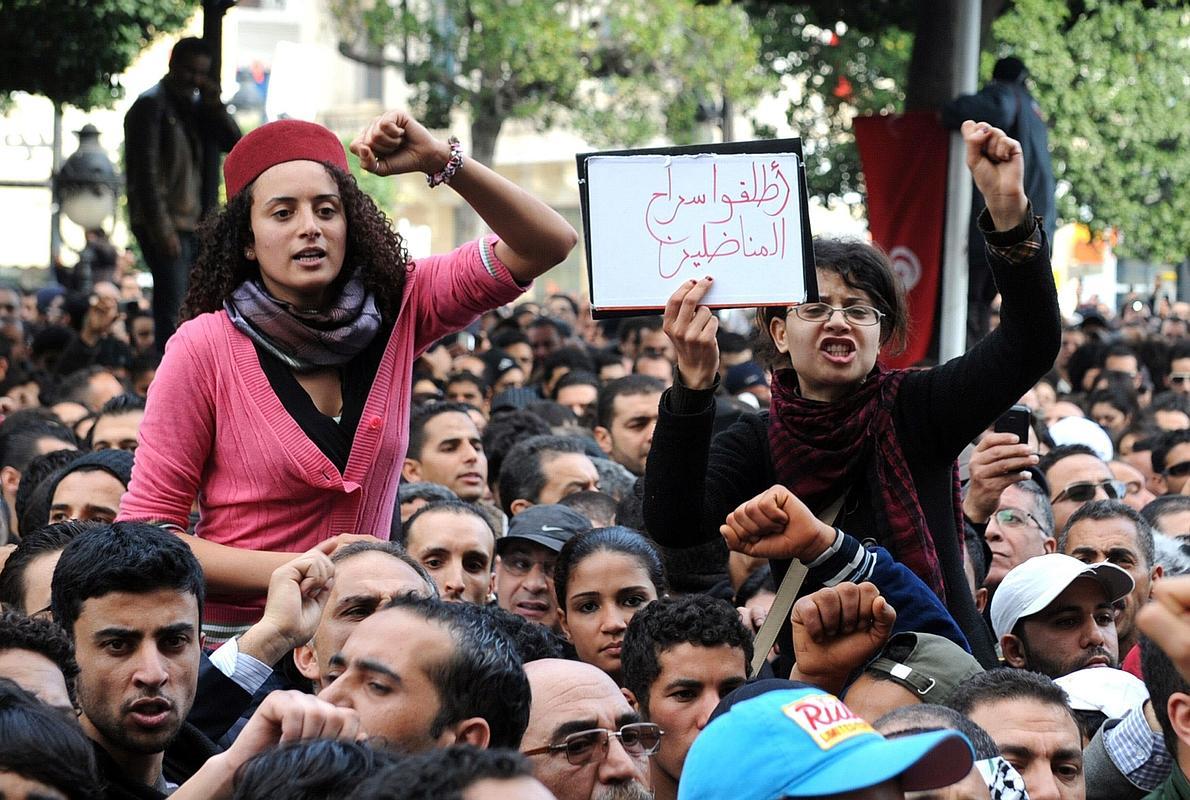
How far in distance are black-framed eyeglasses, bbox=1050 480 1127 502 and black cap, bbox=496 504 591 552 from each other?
229 centimetres

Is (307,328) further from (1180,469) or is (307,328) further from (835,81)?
(835,81)

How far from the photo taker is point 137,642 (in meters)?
3.88

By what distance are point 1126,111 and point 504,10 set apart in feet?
29.7

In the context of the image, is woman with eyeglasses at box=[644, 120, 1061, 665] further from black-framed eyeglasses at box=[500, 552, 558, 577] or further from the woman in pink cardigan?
black-framed eyeglasses at box=[500, 552, 558, 577]

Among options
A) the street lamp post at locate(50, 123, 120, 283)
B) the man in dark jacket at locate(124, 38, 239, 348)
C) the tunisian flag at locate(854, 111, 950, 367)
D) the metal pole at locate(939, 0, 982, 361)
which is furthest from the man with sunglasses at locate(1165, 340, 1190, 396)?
the street lamp post at locate(50, 123, 120, 283)

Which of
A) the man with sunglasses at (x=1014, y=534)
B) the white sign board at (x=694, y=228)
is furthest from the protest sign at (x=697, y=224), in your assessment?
the man with sunglasses at (x=1014, y=534)

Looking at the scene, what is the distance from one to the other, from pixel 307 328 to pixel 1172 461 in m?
6.06

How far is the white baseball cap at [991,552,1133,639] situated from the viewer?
5090 mm

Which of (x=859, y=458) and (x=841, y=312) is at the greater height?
(x=841, y=312)

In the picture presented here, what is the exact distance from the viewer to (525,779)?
2473 millimetres

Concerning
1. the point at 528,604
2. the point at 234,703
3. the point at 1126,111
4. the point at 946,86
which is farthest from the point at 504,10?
the point at 234,703

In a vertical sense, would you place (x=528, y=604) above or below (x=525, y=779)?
below

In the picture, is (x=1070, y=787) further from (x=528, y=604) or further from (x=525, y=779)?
(x=528, y=604)

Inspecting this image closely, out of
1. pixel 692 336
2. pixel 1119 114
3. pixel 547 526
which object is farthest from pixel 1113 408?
pixel 1119 114
